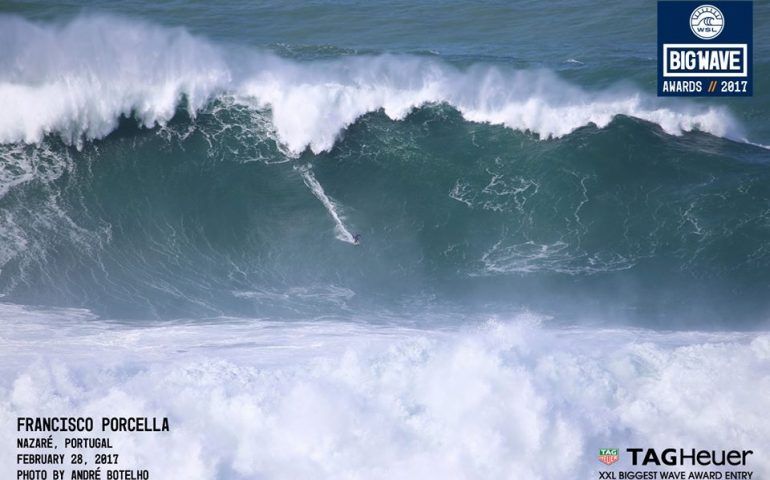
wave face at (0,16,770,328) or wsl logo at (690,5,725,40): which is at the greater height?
wsl logo at (690,5,725,40)

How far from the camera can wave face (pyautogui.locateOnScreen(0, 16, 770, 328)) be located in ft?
60.0

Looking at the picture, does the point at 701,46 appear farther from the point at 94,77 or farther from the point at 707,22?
the point at 94,77

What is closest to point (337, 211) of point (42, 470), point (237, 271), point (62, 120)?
point (237, 271)

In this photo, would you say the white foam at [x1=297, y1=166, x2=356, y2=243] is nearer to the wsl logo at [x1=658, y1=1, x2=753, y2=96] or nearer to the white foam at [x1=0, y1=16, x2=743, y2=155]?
the white foam at [x1=0, y1=16, x2=743, y2=155]

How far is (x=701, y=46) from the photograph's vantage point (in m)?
21.3

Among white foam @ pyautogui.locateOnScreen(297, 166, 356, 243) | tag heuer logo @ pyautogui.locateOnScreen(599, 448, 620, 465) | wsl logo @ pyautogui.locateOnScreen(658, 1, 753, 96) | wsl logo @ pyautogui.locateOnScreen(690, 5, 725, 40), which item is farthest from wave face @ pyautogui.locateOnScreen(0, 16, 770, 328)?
tag heuer logo @ pyautogui.locateOnScreen(599, 448, 620, 465)

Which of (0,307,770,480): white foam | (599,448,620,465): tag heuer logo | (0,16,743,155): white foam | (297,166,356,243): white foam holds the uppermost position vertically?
(0,16,743,155): white foam

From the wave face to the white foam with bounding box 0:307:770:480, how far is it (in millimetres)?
1120

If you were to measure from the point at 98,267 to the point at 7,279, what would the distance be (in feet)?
5.74

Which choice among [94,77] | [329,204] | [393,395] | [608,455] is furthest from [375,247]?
[94,77]

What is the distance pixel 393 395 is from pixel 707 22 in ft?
40.7

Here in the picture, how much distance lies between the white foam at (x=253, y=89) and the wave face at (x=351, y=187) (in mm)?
50

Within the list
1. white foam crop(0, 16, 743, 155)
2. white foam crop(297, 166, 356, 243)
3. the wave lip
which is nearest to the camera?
white foam crop(297, 166, 356, 243)

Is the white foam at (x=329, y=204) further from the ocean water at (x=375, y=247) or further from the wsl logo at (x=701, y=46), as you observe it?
the wsl logo at (x=701, y=46)
